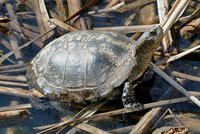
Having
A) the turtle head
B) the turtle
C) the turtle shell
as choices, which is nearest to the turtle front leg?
the turtle

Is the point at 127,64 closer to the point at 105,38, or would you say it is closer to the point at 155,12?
the point at 105,38

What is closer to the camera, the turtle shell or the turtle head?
the turtle head

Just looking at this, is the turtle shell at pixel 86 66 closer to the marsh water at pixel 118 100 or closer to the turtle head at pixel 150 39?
the turtle head at pixel 150 39

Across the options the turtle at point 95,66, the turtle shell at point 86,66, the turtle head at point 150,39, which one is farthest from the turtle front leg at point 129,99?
the turtle head at point 150,39

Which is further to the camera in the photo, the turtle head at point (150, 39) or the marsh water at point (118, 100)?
the marsh water at point (118, 100)

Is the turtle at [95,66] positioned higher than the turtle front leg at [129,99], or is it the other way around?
the turtle at [95,66]

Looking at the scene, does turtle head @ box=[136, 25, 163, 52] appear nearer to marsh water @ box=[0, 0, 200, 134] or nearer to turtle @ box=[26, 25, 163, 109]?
turtle @ box=[26, 25, 163, 109]
